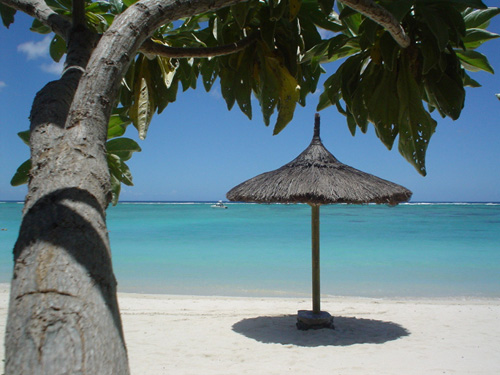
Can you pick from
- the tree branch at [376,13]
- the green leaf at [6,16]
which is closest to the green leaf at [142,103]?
the green leaf at [6,16]

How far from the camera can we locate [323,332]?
14.3 feet

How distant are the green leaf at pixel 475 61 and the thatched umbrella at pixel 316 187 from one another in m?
2.39

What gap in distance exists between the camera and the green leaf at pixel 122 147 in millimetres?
1668

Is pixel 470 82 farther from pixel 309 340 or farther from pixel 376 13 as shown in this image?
pixel 309 340

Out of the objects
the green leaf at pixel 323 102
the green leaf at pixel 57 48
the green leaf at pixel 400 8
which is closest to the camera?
the green leaf at pixel 400 8

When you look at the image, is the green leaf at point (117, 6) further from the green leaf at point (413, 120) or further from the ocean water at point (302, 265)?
the ocean water at point (302, 265)

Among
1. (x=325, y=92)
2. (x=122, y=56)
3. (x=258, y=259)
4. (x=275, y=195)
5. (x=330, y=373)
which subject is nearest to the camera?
(x=122, y=56)

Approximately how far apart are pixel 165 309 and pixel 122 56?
5470 millimetres

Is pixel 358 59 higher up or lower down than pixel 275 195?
higher up

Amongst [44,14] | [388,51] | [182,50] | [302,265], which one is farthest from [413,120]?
[302,265]

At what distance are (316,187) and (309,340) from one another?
1418 millimetres

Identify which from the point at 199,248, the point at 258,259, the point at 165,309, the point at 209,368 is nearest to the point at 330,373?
the point at 209,368

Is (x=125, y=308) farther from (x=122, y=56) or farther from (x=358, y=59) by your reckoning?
(x=122, y=56)

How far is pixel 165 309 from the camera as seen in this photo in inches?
228
